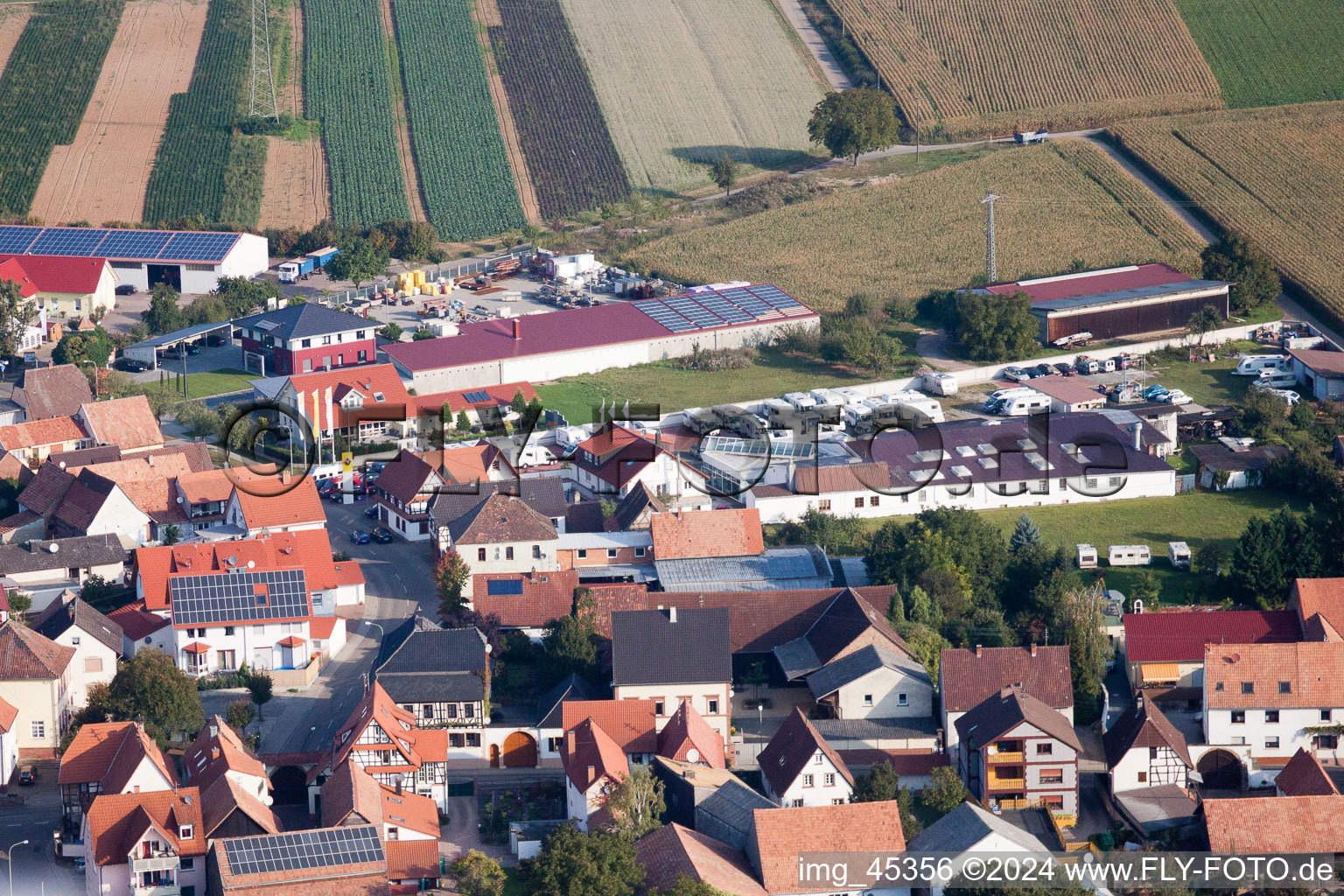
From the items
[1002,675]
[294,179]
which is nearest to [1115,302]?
[1002,675]

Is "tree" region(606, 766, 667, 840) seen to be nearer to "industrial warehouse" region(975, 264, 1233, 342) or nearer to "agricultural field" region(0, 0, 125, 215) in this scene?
"industrial warehouse" region(975, 264, 1233, 342)

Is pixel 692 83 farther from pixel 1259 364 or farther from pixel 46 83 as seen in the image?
pixel 1259 364

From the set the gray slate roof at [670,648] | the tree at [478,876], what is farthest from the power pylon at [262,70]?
the tree at [478,876]

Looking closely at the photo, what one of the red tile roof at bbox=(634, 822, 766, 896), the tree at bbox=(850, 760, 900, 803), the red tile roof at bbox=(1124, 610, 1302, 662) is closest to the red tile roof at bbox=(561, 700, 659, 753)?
the red tile roof at bbox=(634, 822, 766, 896)

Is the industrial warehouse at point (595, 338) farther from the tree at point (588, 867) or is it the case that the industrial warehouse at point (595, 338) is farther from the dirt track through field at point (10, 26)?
the dirt track through field at point (10, 26)

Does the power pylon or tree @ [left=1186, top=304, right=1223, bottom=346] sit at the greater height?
the power pylon

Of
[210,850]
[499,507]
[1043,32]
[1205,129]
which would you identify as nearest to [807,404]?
[499,507]

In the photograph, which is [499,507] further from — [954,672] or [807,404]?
[807,404]
